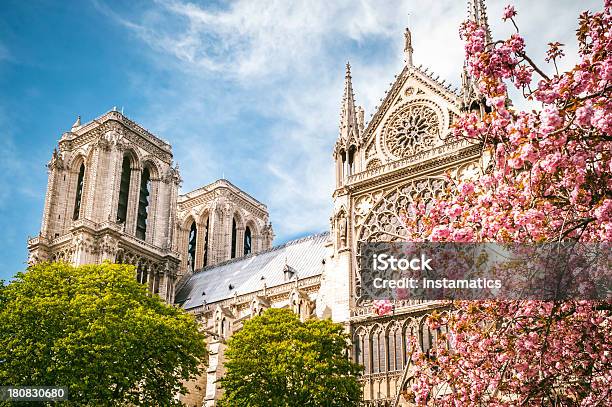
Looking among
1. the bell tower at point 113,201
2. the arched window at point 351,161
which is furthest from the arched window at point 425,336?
the bell tower at point 113,201

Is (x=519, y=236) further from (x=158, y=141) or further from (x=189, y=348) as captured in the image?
(x=158, y=141)

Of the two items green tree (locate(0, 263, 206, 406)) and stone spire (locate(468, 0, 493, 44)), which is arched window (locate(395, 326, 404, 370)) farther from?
stone spire (locate(468, 0, 493, 44))

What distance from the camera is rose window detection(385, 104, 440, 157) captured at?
32094 millimetres

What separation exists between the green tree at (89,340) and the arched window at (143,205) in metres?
Answer: 27.1

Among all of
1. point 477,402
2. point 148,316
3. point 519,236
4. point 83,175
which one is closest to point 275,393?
point 148,316

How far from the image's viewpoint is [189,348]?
89.6 feet

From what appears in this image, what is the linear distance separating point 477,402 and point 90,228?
4035 centimetres

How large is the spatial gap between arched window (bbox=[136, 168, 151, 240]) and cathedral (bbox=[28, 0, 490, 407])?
0.11m

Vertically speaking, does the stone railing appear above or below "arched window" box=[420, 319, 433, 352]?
above

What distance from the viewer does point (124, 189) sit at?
55781 millimetres

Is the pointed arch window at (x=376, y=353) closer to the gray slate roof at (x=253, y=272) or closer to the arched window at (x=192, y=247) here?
the gray slate roof at (x=253, y=272)

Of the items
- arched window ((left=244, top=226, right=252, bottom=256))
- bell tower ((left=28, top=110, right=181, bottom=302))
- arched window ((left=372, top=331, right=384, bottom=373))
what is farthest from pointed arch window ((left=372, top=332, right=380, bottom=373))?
arched window ((left=244, top=226, right=252, bottom=256))

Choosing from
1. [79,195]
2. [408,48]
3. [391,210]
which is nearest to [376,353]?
[391,210]

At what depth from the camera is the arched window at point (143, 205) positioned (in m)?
55.5
